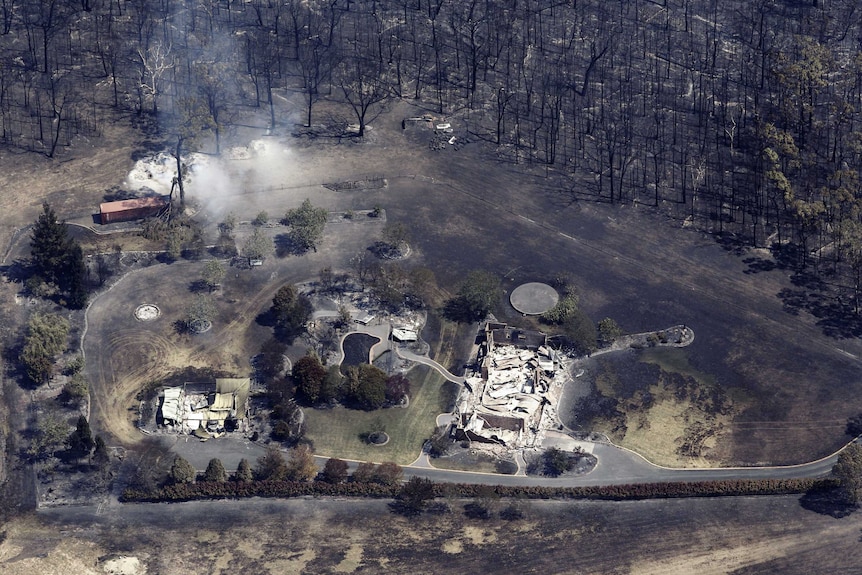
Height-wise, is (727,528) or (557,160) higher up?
(557,160)

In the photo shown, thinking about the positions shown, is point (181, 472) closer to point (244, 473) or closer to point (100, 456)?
point (244, 473)

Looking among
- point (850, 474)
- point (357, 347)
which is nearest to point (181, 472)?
point (357, 347)

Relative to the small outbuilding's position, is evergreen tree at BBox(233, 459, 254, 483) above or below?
below

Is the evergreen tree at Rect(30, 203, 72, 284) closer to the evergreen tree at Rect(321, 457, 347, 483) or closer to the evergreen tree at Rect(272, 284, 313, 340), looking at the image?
the evergreen tree at Rect(272, 284, 313, 340)

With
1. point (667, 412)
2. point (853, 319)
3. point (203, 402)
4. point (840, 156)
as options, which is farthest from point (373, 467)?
point (840, 156)

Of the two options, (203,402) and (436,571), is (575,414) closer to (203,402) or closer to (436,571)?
(436,571)

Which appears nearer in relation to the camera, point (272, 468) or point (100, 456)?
point (272, 468)

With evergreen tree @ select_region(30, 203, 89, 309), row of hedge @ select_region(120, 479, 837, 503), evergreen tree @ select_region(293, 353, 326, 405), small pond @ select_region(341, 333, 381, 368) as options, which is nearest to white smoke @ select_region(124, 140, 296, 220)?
evergreen tree @ select_region(30, 203, 89, 309)
